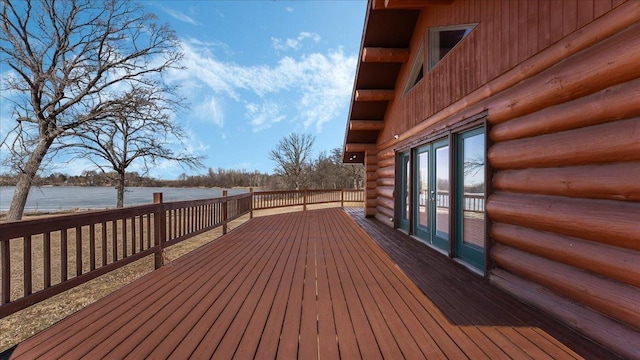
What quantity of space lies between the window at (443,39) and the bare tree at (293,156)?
2526cm

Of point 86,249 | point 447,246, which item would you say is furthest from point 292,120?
point 447,246

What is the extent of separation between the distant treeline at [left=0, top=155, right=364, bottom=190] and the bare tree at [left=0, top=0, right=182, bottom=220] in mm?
1592

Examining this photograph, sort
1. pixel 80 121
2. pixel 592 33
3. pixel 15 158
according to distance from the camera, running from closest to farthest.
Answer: pixel 592 33
pixel 15 158
pixel 80 121

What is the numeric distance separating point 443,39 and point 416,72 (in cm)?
105

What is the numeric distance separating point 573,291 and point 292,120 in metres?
32.2

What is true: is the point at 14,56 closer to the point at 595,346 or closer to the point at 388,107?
the point at 388,107

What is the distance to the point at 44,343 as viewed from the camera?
6.39 ft

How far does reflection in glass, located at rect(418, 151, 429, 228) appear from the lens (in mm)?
5131

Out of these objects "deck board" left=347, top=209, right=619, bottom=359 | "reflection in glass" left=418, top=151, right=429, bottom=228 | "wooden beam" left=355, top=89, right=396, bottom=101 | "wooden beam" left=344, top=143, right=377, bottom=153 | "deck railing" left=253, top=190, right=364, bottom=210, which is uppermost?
"wooden beam" left=355, top=89, right=396, bottom=101

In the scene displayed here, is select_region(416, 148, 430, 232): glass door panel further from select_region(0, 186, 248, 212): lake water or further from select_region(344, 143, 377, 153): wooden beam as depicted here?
select_region(0, 186, 248, 212): lake water

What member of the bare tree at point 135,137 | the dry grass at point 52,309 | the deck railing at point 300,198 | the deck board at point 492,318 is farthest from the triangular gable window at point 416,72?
the bare tree at point 135,137

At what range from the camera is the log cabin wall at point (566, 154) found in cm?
176

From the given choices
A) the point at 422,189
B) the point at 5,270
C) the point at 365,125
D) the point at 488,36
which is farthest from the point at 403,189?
the point at 5,270

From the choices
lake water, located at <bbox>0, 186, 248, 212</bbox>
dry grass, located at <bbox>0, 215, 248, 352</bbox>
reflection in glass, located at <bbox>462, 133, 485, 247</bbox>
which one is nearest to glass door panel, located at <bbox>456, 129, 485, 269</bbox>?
reflection in glass, located at <bbox>462, 133, 485, 247</bbox>
